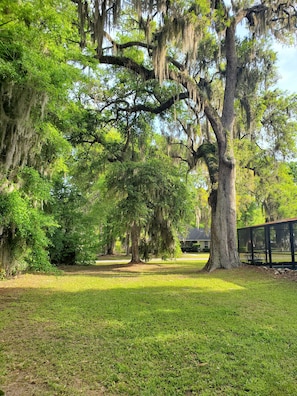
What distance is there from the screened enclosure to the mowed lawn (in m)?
3.82

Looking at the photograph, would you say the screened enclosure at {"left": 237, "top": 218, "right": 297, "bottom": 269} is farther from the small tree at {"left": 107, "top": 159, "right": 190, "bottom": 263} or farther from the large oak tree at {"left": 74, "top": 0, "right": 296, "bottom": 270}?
the small tree at {"left": 107, "top": 159, "right": 190, "bottom": 263}

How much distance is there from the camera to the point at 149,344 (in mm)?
3795

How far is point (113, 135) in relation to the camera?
747 inches

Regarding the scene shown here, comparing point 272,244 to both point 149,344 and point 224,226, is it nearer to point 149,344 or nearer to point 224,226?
point 224,226

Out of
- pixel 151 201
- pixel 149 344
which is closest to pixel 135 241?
pixel 151 201

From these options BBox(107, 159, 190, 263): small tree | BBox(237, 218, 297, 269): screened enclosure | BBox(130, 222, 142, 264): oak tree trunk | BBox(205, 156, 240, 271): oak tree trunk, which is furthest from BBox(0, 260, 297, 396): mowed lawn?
BBox(130, 222, 142, 264): oak tree trunk

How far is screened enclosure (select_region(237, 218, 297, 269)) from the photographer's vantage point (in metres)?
10.5

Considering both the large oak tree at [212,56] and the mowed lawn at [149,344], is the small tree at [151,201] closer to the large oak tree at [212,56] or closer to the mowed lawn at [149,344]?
the large oak tree at [212,56]

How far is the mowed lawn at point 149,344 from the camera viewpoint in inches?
111

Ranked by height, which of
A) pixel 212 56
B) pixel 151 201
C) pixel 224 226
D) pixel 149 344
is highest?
pixel 212 56

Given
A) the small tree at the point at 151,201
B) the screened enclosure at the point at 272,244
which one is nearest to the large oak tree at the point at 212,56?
the screened enclosure at the point at 272,244

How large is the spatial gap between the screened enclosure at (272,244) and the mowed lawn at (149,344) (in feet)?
12.5

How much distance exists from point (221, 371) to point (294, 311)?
296 cm

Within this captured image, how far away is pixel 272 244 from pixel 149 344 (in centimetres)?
928
